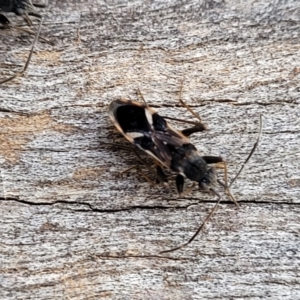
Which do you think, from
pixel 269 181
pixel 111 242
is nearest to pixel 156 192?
pixel 111 242

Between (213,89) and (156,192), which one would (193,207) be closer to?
(156,192)

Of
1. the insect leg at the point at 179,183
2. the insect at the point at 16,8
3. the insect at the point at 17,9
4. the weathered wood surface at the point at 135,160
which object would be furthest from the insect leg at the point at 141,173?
the insect at the point at 16,8

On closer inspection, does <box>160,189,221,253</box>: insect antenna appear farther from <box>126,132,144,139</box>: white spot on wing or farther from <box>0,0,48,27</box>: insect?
<box>0,0,48,27</box>: insect

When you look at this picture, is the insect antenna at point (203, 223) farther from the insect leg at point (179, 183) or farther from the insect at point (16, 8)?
the insect at point (16, 8)

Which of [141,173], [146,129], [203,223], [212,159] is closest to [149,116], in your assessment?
[146,129]

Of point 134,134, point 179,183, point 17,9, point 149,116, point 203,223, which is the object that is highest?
point 17,9

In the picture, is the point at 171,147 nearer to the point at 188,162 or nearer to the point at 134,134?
the point at 188,162

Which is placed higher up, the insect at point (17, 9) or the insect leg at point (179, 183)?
the insect at point (17, 9)
